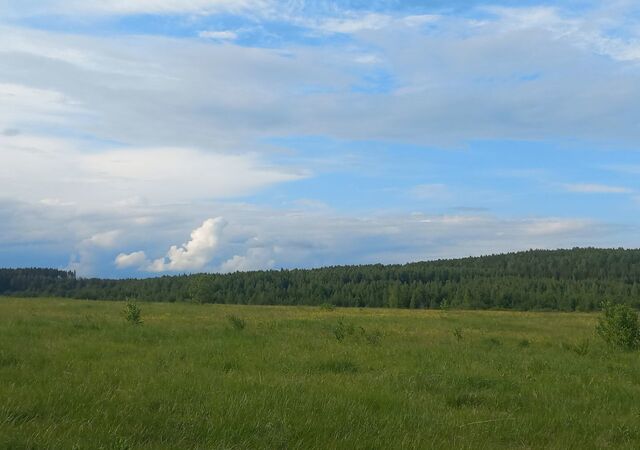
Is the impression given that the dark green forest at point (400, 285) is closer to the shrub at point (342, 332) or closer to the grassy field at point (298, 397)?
the shrub at point (342, 332)

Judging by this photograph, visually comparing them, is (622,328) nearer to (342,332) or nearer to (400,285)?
(342,332)

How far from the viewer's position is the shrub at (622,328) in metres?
19.5

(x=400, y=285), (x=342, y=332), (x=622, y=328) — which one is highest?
(x=400, y=285)

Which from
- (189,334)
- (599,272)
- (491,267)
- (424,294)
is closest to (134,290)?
(424,294)

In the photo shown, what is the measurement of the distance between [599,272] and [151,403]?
541 ft

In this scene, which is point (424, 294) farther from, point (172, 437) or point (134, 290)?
point (172, 437)

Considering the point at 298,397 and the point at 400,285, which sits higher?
the point at 400,285

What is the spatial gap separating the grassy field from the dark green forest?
82.0 meters

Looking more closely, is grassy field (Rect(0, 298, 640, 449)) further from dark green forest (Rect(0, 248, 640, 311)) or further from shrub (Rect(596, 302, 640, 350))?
dark green forest (Rect(0, 248, 640, 311))

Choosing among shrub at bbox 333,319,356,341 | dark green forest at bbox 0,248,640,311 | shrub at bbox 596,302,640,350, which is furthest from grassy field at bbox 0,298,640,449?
dark green forest at bbox 0,248,640,311

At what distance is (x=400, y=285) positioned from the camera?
12962cm

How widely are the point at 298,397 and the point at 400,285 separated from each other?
122924 mm

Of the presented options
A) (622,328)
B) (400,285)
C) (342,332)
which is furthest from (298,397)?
(400,285)

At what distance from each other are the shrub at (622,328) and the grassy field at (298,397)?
153 inches
